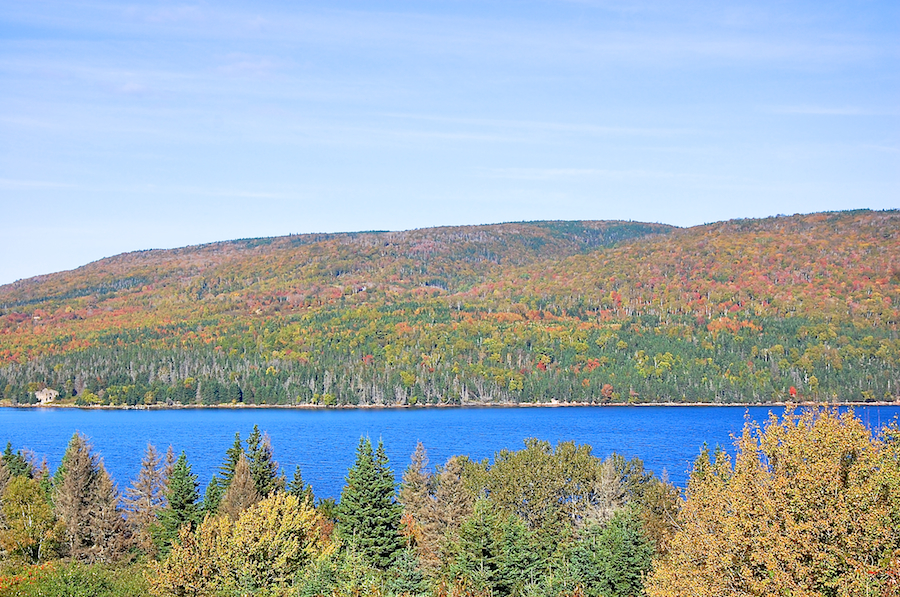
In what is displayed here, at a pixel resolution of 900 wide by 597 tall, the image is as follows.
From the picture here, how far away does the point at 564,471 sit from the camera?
56.0m

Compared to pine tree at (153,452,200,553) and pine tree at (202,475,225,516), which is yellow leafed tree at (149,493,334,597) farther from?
pine tree at (202,475,225,516)

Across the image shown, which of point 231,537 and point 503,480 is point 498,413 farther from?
point 231,537

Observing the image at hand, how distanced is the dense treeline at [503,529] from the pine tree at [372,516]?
0.10m

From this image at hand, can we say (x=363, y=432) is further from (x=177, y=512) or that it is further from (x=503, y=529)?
(x=503, y=529)

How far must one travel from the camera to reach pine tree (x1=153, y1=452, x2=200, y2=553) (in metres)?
46.3

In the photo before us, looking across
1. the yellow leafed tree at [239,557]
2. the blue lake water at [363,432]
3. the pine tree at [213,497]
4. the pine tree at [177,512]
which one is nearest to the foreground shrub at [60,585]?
the yellow leafed tree at [239,557]

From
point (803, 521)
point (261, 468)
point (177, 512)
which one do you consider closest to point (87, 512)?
point (177, 512)

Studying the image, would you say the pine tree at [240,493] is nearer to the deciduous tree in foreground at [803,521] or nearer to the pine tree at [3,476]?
the pine tree at [3,476]

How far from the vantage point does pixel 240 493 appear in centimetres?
4578

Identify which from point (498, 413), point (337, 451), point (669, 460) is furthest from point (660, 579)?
point (498, 413)

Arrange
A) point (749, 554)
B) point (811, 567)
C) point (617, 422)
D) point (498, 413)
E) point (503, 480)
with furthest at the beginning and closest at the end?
point (498, 413), point (617, 422), point (503, 480), point (749, 554), point (811, 567)

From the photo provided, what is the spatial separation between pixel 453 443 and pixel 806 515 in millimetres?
98717

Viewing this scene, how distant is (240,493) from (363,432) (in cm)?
9347

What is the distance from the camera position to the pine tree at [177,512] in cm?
4631
